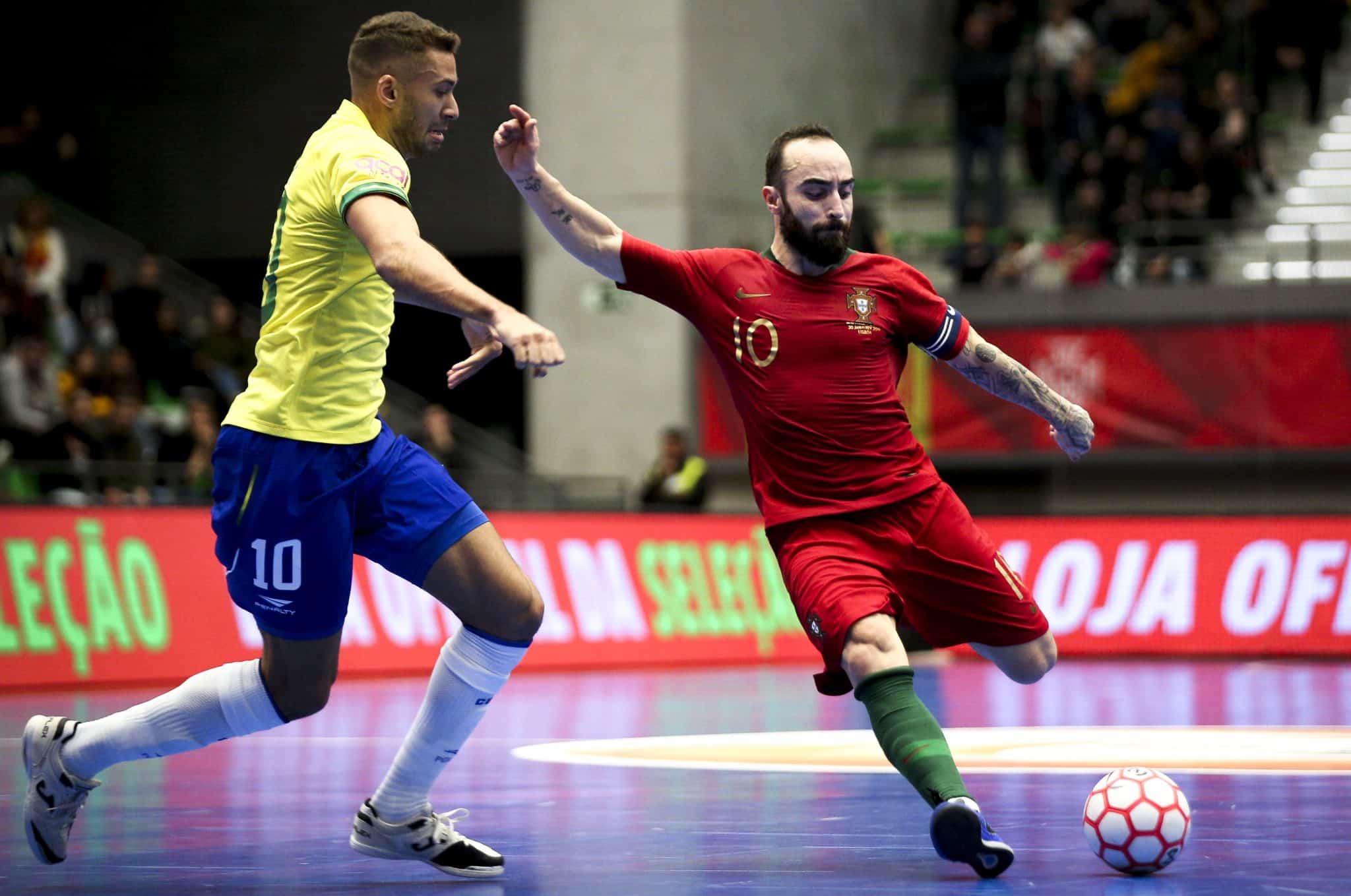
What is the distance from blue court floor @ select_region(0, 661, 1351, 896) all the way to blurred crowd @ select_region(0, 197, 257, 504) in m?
4.69

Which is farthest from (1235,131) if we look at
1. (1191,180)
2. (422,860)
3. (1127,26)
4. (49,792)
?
(49,792)

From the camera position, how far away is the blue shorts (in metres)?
5.96

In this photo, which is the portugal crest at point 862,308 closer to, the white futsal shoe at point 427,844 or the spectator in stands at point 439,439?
the white futsal shoe at point 427,844

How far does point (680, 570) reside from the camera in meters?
17.9

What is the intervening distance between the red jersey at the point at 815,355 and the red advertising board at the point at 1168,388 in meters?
15.2

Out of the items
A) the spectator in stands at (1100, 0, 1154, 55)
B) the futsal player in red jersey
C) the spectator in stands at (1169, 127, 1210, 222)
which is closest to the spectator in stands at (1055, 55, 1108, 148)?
the spectator in stands at (1169, 127, 1210, 222)

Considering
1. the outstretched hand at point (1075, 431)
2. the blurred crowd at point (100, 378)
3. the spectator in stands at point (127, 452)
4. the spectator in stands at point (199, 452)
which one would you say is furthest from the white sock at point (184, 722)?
the spectator in stands at point (199, 452)

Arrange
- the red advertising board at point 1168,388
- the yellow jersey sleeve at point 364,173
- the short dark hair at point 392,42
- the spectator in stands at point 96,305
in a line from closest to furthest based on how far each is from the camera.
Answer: the yellow jersey sleeve at point 364,173 → the short dark hair at point 392,42 → the spectator in stands at point 96,305 → the red advertising board at point 1168,388

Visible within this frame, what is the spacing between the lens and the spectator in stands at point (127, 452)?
55.6 feet

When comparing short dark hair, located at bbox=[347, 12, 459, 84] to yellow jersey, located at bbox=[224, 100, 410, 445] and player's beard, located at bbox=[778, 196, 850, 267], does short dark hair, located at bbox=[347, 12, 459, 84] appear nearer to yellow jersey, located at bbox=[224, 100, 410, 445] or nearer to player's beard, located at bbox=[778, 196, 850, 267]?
yellow jersey, located at bbox=[224, 100, 410, 445]

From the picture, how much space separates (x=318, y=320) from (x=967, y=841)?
2.51 m

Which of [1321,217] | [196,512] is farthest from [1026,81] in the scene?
[196,512]

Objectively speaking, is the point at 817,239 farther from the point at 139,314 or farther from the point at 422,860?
the point at 139,314

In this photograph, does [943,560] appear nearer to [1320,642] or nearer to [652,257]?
[652,257]
